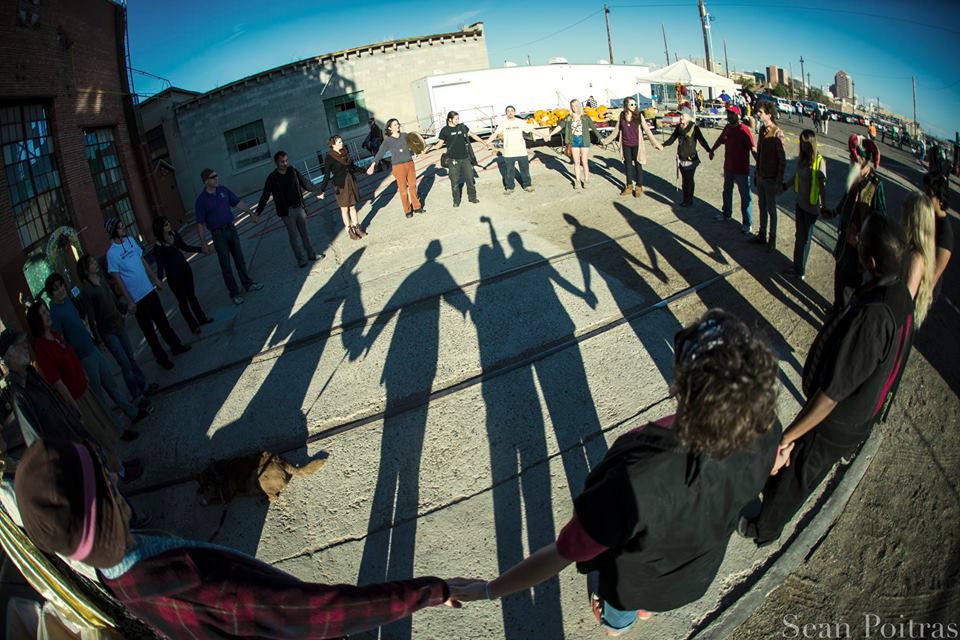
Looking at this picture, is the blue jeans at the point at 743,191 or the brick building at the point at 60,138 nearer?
the blue jeans at the point at 743,191

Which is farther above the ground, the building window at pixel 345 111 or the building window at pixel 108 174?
the building window at pixel 345 111

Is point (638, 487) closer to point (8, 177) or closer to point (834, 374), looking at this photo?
point (834, 374)

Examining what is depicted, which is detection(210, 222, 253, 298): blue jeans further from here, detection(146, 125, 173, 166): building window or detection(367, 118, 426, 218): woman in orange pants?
detection(146, 125, 173, 166): building window

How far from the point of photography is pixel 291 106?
30.9 meters

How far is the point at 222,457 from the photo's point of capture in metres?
5.19

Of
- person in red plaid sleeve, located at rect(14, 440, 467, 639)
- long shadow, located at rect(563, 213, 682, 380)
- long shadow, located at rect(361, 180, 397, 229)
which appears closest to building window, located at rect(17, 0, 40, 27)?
long shadow, located at rect(361, 180, 397, 229)

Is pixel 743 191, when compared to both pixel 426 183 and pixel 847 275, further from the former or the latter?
pixel 426 183

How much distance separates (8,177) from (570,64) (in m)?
27.5

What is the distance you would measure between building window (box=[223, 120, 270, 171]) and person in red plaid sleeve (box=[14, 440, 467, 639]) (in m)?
33.3

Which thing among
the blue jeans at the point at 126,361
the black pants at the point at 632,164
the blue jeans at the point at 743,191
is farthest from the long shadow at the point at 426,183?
the blue jeans at the point at 126,361

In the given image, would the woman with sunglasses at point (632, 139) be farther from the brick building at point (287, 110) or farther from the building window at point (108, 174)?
the brick building at point (287, 110)

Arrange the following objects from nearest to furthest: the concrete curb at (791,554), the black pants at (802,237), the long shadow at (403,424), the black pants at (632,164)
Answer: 1. the concrete curb at (791,554)
2. the long shadow at (403,424)
3. the black pants at (802,237)
4. the black pants at (632,164)

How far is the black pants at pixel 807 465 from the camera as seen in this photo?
2783 mm

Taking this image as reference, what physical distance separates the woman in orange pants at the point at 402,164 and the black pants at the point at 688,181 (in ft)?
17.3
